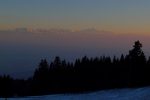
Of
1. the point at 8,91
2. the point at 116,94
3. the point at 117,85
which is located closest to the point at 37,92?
the point at 8,91

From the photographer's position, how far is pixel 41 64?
113500 mm

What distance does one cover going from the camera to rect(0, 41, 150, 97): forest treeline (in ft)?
262

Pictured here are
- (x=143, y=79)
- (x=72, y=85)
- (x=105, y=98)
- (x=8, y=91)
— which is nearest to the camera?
(x=105, y=98)

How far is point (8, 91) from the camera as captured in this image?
101812mm

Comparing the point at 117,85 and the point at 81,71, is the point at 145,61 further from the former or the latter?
the point at 81,71

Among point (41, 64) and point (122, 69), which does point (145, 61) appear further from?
point (41, 64)

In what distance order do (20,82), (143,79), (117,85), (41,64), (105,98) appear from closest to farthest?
(105,98) → (143,79) → (117,85) → (41,64) → (20,82)

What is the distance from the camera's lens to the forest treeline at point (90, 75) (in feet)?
262

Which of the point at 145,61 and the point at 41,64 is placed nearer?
the point at 145,61

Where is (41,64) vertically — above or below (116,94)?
above

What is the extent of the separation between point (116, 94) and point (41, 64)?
51.2 meters

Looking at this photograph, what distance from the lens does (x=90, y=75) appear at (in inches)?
3740

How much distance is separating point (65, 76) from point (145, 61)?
24.6m

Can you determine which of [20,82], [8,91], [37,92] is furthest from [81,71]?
[20,82]
